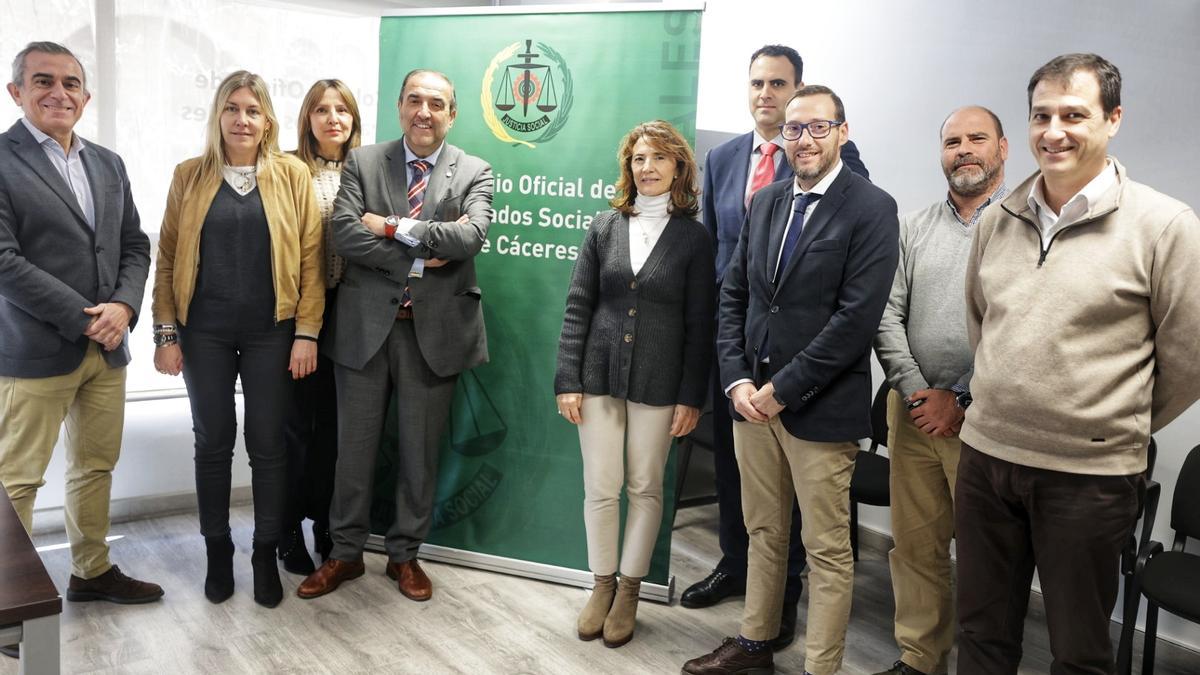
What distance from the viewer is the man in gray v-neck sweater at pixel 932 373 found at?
8.67 feet

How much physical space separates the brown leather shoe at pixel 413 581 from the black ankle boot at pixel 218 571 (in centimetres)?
60

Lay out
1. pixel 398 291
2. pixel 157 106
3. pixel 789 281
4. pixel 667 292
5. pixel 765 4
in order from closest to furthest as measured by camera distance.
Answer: pixel 789 281
pixel 667 292
pixel 398 291
pixel 157 106
pixel 765 4

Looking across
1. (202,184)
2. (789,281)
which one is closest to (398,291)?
(202,184)

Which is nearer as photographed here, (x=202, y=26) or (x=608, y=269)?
(x=608, y=269)

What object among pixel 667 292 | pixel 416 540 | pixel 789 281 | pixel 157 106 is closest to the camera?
pixel 789 281

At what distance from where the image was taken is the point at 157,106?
418 cm

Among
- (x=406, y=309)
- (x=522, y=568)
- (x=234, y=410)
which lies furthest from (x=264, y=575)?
(x=406, y=309)

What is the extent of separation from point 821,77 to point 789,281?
6.91 ft

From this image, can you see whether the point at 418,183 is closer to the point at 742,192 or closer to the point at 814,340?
the point at 742,192

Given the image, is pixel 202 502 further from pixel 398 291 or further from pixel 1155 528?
pixel 1155 528

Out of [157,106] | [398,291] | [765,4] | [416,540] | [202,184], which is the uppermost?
[765,4]

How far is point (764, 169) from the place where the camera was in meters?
3.26

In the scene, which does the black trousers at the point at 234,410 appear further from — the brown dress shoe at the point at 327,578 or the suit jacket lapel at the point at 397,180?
the suit jacket lapel at the point at 397,180

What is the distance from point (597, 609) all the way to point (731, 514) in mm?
643
